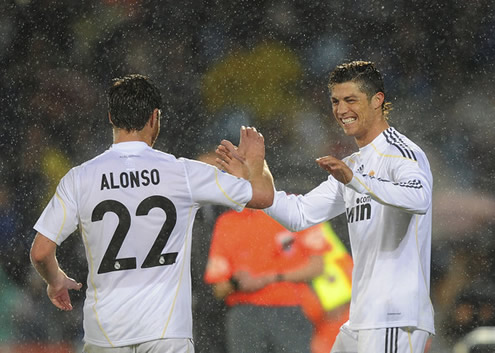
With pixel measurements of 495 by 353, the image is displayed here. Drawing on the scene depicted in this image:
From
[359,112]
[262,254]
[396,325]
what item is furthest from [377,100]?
[262,254]

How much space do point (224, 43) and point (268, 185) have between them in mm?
4972

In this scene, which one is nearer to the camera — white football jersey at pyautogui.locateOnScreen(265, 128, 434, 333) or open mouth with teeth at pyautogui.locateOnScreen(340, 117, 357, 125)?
white football jersey at pyautogui.locateOnScreen(265, 128, 434, 333)

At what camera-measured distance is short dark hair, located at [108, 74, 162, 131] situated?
2.62 meters


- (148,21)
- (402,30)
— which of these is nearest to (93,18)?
(148,21)

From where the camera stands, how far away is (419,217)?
2.95 meters

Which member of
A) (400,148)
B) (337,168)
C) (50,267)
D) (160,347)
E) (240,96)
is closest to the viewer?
(160,347)

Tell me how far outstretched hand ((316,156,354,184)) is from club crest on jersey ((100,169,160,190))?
59cm

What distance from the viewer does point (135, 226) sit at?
8.23 feet

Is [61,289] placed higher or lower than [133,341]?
higher

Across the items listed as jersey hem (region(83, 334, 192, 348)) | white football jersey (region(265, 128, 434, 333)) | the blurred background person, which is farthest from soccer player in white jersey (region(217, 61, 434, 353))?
the blurred background person

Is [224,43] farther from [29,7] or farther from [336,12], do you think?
[29,7]

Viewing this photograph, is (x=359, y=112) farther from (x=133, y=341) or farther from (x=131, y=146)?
(x=133, y=341)

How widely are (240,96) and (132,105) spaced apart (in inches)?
191

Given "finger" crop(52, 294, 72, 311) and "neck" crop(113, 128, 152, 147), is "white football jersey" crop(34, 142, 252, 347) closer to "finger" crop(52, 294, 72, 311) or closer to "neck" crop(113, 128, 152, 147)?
"neck" crop(113, 128, 152, 147)
